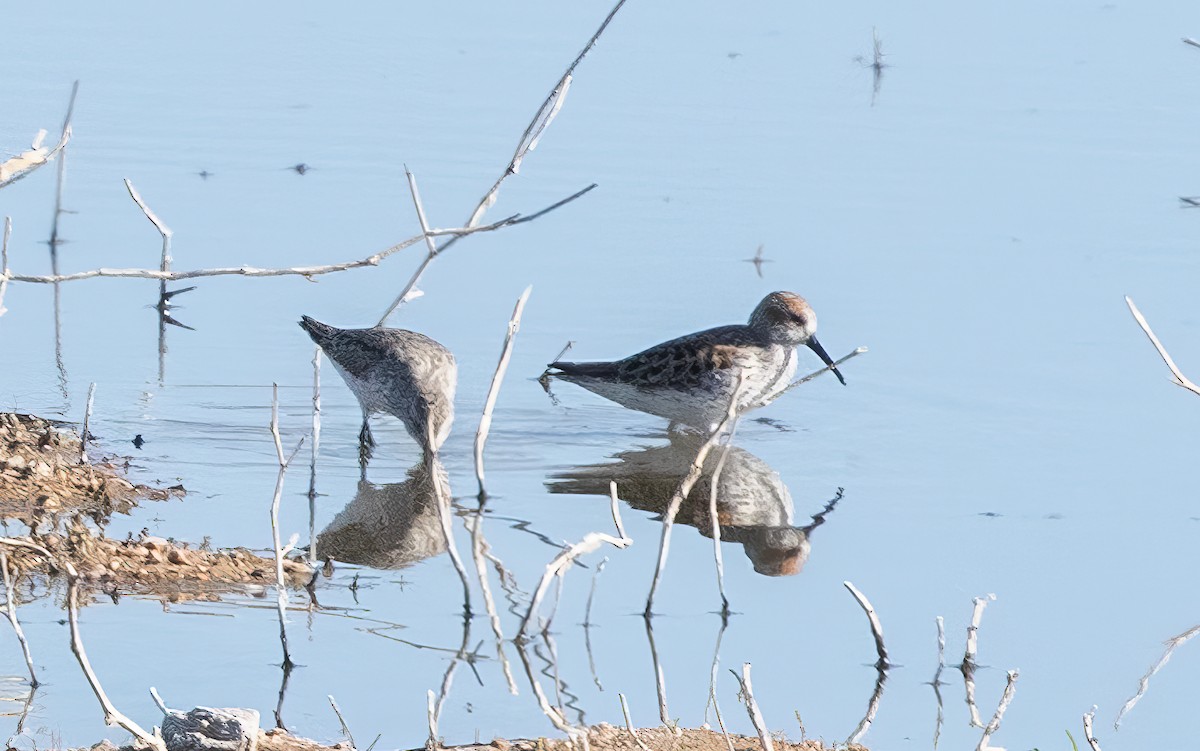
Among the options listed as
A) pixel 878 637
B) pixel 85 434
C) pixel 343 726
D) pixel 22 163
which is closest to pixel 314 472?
pixel 85 434

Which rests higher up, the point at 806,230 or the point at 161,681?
the point at 161,681

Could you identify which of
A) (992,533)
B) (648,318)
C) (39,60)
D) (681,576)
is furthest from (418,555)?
(39,60)

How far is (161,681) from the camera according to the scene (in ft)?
20.9

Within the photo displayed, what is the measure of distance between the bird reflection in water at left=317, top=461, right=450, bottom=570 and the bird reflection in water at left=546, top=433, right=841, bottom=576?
0.73 m

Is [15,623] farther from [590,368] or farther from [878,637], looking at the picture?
[590,368]

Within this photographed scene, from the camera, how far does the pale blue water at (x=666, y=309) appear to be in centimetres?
683

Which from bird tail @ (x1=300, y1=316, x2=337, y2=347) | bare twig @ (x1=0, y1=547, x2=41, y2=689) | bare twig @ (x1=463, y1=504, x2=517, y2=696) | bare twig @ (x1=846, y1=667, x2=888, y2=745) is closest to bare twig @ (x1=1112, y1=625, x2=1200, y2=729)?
bare twig @ (x1=846, y1=667, x2=888, y2=745)

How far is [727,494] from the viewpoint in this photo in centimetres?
929

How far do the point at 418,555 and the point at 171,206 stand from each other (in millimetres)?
5947

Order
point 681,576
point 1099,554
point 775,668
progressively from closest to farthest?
point 775,668 < point 681,576 < point 1099,554

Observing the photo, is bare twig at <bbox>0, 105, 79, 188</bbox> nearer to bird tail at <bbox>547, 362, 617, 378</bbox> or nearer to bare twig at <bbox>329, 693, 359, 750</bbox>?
bare twig at <bbox>329, 693, 359, 750</bbox>

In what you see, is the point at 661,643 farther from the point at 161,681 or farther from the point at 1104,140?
the point at 1104,140

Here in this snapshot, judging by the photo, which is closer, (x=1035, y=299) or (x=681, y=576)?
(x=681, y=576)

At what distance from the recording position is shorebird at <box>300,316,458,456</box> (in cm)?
973
